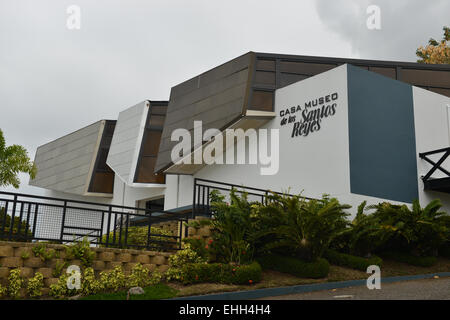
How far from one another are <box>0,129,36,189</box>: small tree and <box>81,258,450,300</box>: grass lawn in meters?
9.87

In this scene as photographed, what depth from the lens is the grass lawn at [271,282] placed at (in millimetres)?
11484

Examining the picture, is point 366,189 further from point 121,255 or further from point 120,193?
point 120,193

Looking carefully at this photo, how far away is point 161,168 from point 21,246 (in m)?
12.9

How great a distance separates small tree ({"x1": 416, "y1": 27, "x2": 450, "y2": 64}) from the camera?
128 feet

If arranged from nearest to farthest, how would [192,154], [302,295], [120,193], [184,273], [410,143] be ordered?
[302,295]
[184,273]
[410,143]
[192,154]
[120,193]

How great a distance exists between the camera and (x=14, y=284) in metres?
10.8

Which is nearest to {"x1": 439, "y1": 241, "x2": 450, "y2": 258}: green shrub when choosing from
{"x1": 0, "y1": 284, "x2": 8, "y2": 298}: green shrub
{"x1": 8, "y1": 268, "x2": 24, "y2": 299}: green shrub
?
{"x1": 8, "y1": 268, "x2": 24, "y2": 299}: green shrub

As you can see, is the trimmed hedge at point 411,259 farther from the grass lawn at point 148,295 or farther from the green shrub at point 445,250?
the grass lawn at point 148,295

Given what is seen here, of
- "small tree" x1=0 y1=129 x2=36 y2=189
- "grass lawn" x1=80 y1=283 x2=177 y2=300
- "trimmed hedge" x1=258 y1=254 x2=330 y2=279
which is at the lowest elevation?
"grass lawn" x1=80 y1=283 x2=177 y2=300

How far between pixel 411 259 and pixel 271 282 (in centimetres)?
578

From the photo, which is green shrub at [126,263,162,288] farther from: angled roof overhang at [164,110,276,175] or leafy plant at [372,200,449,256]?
angled roof overhang at [164,110,276,175]

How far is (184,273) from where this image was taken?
12844 millimetres

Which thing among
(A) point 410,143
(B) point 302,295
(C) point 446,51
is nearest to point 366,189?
(A) point 410,143

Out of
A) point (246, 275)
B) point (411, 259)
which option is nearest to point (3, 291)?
point (246, 275)
